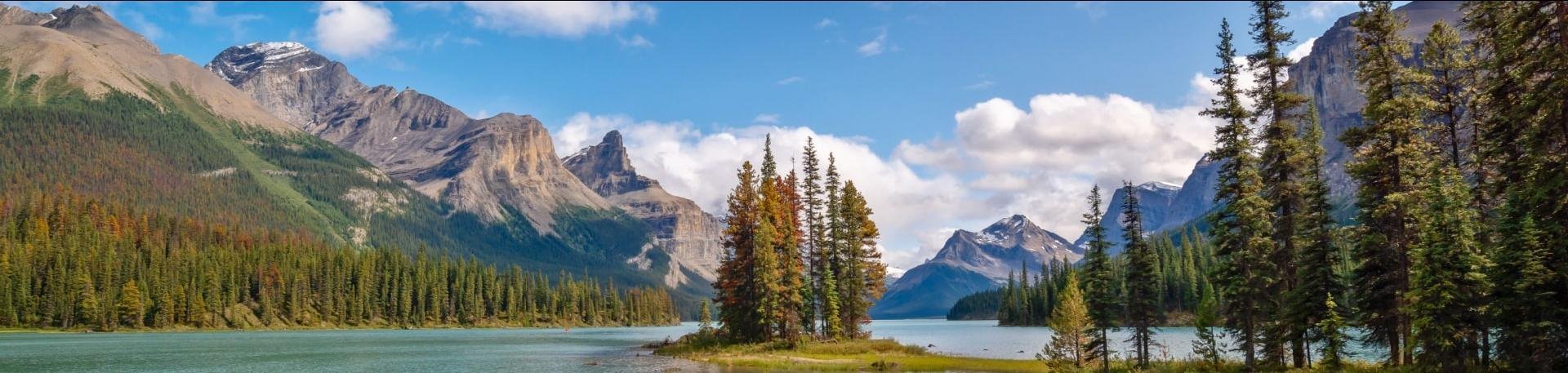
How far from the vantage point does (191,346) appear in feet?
323

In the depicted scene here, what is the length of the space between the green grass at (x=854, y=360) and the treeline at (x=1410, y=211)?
1.98 m

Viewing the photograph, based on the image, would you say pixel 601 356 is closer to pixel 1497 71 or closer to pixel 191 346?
pixel 191 346

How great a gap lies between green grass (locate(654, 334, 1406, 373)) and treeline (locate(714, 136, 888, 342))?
2.30 m

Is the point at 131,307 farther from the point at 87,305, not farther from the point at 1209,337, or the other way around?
the point at 1209,337

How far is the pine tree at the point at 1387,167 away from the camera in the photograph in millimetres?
35562

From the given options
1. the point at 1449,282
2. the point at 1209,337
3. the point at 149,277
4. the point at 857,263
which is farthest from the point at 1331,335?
the point at 149,277

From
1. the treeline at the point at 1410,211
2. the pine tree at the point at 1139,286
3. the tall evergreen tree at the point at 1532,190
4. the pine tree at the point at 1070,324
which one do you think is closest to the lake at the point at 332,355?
the pine tree at the point at 1139,286

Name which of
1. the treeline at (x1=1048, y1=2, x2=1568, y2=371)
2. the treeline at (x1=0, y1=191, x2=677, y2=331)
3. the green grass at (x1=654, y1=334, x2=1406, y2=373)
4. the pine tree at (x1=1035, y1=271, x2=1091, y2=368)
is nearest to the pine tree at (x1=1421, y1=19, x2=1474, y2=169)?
the treeline at (x1=1048, y1=2, x2=1568, y2=371)

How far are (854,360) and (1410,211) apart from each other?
35.8 m

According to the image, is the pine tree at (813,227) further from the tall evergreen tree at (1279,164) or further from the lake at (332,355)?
the tall evergreen tree at (1279,164)

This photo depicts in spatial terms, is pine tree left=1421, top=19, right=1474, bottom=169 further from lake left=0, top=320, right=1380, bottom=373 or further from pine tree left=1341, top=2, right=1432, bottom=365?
lake left=0, top=320, right=1380, bottom=373

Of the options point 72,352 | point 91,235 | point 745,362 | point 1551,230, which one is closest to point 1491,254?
point 1551,230

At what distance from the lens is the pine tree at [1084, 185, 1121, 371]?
48.4m

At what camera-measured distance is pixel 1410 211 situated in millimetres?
35219
